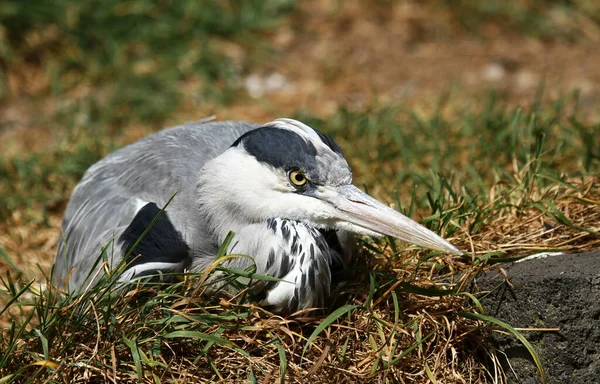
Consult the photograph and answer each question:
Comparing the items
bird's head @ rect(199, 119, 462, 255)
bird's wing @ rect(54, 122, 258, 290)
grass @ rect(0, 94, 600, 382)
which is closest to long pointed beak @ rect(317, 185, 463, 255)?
bird's head @ rect(199, 119, 462, 255)

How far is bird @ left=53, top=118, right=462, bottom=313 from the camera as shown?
3129mm

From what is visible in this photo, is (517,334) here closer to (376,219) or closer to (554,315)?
(554,315)

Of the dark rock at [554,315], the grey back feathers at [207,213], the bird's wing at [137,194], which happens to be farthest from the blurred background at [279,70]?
the dark rock at [554,315]

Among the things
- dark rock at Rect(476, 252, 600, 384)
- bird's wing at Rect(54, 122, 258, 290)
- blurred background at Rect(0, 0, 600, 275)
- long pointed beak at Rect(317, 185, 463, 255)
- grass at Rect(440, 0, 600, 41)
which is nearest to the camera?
dark rock at Rect(476, 252, 600, 384)

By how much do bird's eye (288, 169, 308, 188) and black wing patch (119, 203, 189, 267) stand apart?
602mm

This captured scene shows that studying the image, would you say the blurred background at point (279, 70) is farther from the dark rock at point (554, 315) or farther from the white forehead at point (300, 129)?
the dark rock at point (554, 315)

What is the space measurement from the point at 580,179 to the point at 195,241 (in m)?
2.11

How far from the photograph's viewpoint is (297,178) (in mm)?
3150

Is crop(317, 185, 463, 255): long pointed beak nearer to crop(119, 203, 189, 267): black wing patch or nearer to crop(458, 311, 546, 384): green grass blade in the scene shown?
crop(458, 311, 546, 384): green grass blade

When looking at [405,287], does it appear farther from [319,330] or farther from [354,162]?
[354,162]

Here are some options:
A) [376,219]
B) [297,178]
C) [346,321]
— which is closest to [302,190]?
[297,178]

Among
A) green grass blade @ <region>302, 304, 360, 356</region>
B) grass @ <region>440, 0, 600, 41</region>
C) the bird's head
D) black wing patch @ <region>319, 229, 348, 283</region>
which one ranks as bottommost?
grass @ <region>440, 0, 600, 41</region>

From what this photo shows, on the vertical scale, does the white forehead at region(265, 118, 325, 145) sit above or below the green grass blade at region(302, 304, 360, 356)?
above

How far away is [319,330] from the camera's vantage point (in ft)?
9.68
